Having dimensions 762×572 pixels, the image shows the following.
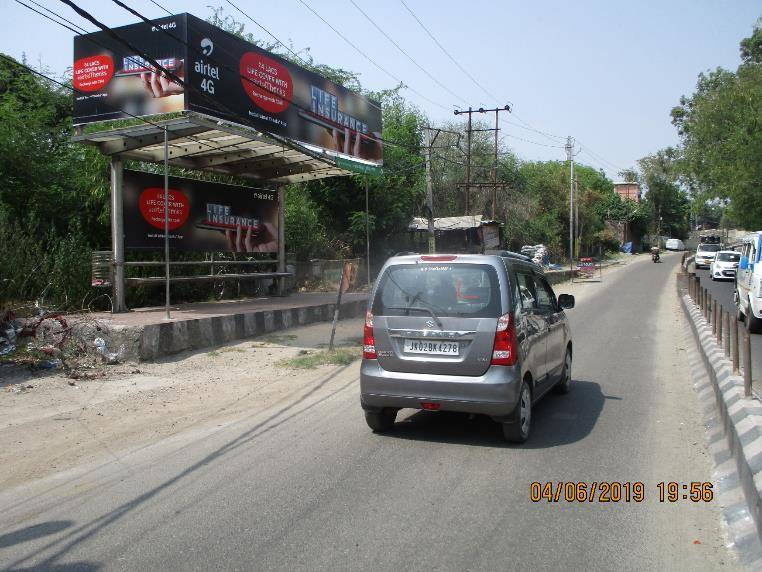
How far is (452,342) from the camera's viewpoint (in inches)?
240

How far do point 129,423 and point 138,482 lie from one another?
213 cm

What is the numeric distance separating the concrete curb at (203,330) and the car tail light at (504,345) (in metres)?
6.47

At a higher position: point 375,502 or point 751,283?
point 751,283

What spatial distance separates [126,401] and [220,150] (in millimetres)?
8034

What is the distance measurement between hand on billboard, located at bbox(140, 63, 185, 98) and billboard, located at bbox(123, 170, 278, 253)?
177 centimetres

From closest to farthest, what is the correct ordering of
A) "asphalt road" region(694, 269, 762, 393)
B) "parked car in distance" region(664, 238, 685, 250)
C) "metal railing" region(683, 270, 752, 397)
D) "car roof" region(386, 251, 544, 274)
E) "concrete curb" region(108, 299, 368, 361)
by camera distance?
1. "car roof" region(386, 251, 544, 274)
2. "metal railing" region(683, 270, 752, 397)
3. "asphalt road" region(694, 269, 762, 393)
4. "concrete curb" region(108, 299, 368, 361)
5. "parked car in distance" region(664, 238, 685, 250)

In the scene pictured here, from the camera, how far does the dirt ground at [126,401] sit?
20.8 ft

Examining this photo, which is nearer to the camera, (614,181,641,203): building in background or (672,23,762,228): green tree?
(672,23,762,228): green tree

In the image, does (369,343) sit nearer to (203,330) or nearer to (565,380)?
(565,380)

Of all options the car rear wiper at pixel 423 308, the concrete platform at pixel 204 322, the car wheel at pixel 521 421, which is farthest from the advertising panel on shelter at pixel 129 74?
the car wheel at pixel 521 421

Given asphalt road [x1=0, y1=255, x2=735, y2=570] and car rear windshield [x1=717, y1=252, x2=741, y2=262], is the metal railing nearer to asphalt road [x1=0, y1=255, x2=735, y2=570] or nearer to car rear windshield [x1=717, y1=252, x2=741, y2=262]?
asphalt road [x1=0, y1=255, x2=735, y2=570]

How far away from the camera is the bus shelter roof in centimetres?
1238

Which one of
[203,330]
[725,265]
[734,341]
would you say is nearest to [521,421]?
[734,341]
